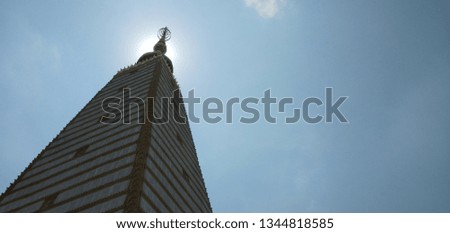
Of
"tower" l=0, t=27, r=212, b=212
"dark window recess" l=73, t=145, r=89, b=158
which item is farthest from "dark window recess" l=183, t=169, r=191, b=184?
"dark window recess" l=73, t=145, r=89, b=158

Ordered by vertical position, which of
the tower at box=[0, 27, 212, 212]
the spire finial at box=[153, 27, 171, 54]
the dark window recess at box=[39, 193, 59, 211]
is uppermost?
the spire finial at box=[153, 27, 171, 54]

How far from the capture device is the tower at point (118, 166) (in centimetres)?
1619

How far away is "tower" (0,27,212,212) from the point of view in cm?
1619

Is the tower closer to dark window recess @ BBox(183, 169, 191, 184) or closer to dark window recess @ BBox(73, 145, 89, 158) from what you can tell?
dark window recess @ BBox(73, 145, 89, 158)

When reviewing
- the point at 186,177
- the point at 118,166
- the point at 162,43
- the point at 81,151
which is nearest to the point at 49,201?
the point at 118,166

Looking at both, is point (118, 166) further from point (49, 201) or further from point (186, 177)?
point (186, 177)

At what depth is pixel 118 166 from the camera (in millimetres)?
18281

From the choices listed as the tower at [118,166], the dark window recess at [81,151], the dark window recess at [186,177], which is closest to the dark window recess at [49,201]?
the tower at [118,166]

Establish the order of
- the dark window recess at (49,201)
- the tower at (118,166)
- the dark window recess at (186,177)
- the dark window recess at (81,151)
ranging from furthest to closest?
the dark window recess at (186,177), the dark window recess at (81,151), the dark window recess at (49,201), the tower at (118,166)

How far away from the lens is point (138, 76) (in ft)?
125

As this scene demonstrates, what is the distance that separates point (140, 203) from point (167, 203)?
277 cm

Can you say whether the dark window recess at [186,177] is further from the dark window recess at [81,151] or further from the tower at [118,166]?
the dark window recess at [81,151]

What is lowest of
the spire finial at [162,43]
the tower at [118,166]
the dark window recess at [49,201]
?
the dark window recess at [49,201]

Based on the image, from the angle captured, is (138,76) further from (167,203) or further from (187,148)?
(167,203)
